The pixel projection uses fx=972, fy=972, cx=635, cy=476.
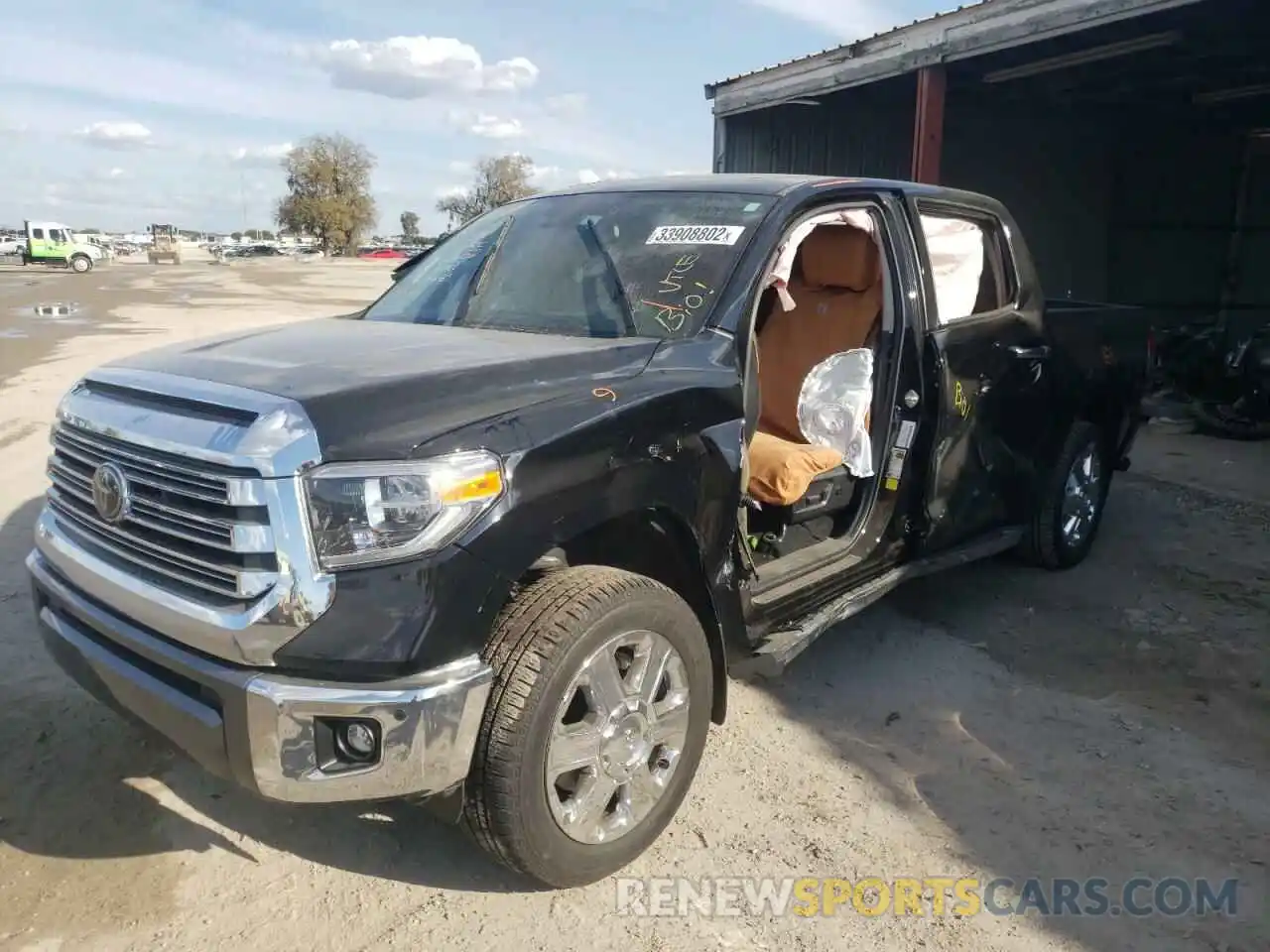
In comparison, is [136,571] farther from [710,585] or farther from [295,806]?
[710,585]

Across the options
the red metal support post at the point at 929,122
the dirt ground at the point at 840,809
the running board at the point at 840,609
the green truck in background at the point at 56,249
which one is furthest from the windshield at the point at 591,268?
the green truck in background at the point at 56,249

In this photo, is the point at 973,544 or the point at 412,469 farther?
the point at 973,544

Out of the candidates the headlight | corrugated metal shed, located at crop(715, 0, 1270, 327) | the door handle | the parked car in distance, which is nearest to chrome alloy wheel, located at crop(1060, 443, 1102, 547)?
the door handle

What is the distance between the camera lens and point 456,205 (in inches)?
3007

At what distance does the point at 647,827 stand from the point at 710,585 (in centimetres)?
72

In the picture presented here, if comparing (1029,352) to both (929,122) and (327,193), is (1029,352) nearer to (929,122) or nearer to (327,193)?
(929,122)

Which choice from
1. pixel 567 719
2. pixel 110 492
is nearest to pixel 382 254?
pixel 110 492

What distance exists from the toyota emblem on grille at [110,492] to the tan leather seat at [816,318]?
235 cm

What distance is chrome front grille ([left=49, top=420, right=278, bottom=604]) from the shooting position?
2213 mm

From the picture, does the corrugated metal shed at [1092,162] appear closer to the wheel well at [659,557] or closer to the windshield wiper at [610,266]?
the windshield wiper at [610,266]

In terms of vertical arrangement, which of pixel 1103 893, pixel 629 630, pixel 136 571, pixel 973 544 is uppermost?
pixel 136 571

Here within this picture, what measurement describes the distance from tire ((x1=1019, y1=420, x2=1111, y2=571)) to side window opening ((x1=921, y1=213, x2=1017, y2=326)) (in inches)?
35.4

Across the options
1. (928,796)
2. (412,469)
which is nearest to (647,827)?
(928,796)

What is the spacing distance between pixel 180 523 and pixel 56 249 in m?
55.9
